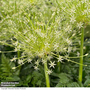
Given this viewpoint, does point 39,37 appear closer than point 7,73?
Yes

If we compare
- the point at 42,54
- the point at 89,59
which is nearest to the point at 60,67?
the point at 89,59

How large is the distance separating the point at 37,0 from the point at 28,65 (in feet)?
2.11

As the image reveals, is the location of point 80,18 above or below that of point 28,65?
above

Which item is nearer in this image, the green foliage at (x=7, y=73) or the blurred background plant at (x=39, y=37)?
the blurred background plant at (x=39, y=37)

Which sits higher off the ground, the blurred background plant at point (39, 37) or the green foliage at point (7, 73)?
the blurred background plant at point (39, 37)

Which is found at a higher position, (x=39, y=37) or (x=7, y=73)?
(x=39, y=37)

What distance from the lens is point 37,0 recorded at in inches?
45.3

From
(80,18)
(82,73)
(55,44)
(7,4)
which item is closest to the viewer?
(55,44)

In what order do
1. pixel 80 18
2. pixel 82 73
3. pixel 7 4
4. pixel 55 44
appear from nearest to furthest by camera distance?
pixel 55 44
pixel 80 18
pixel 82 73
pixel 7 4

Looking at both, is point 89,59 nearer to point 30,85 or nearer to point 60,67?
point 60,67

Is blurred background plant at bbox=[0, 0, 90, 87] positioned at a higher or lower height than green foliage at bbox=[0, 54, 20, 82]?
higher

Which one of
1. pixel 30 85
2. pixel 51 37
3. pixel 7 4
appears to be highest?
pixel 7 4

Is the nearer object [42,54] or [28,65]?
[42,54]

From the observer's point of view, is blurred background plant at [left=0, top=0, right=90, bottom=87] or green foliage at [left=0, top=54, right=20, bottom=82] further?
green foliage at [left=0, top=54, right=20, bottom=82]
